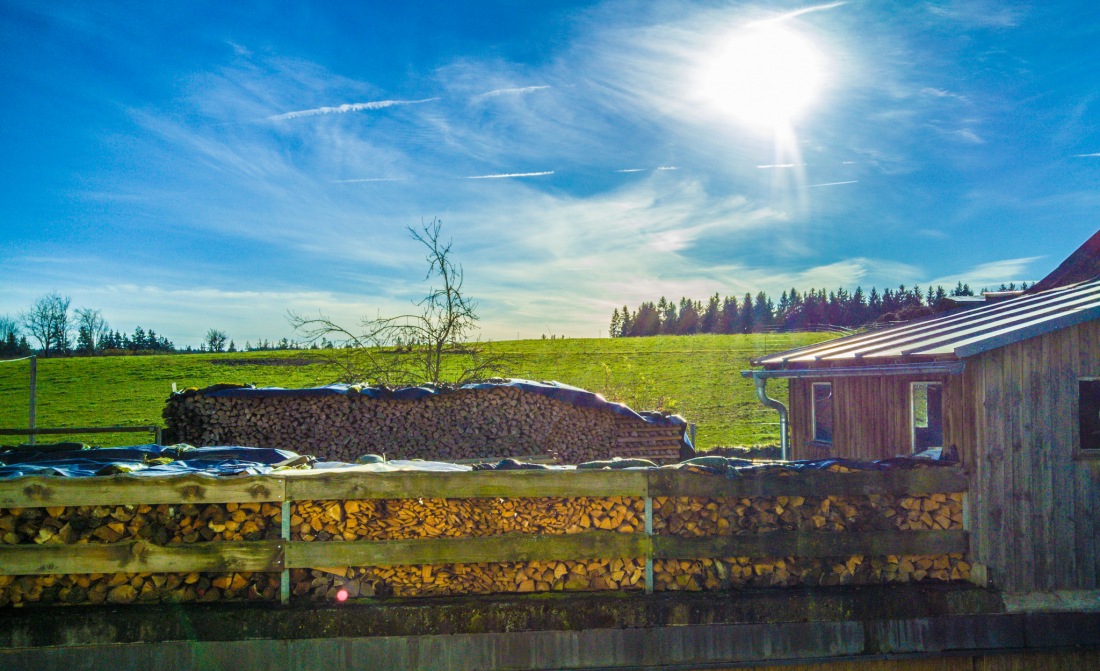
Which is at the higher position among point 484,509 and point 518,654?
point 484,509

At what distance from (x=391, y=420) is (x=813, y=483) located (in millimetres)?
8189

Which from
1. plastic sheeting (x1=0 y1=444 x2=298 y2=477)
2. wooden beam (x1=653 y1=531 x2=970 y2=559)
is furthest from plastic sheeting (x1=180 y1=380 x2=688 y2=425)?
wooden beam (x1=653 y1=531 x2=970 y2=559)

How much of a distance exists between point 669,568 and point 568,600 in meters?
0.80

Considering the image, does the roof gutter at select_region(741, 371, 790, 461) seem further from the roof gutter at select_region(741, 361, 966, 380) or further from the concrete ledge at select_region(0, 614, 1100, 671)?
the concrete ledge at select_region(0, 614, 1100, 671)

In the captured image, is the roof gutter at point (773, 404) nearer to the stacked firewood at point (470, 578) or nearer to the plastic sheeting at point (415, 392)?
the plastic sheeting at point (415, 392)

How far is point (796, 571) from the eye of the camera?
17.3ft

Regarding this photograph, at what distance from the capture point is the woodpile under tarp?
11.9m

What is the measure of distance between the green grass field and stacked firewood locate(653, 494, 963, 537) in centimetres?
1339

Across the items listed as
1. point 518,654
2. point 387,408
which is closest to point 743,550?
point 518,654

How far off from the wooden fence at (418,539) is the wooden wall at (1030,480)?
0.71 meters

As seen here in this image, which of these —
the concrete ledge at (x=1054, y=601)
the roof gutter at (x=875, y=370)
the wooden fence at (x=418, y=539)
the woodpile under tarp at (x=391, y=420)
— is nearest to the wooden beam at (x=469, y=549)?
the wooden fence at (x=418, y=539)

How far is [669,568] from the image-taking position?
5.18m

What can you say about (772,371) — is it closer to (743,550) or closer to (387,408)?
(743,550)

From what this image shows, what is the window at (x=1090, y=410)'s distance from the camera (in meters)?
Answer: 5.60
